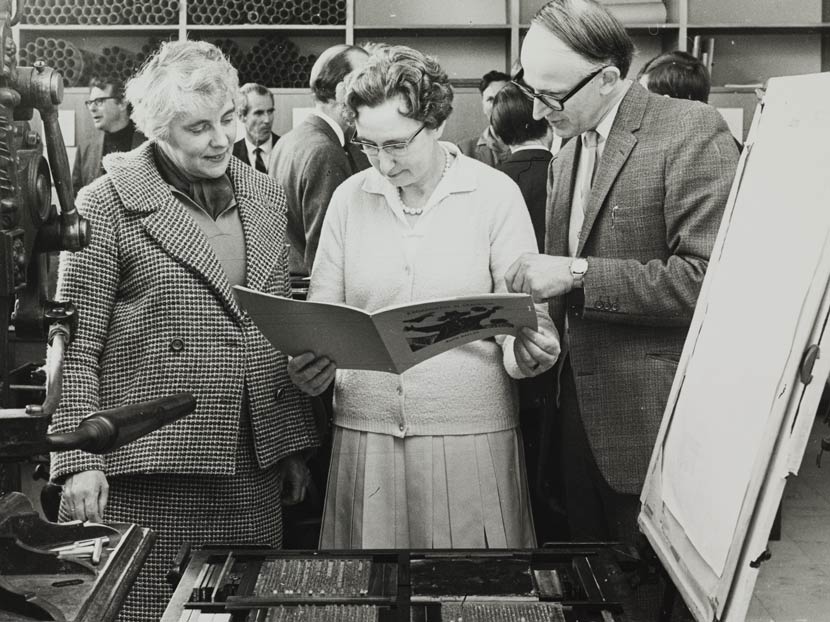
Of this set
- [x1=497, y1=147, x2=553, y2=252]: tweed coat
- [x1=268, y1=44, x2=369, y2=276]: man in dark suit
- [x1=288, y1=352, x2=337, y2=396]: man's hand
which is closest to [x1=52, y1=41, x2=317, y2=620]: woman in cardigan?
[x1=288, y1=352, x2=337, y2=396]: man's hand

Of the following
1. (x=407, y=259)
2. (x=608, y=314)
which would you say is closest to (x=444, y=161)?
(x=407, y=259)

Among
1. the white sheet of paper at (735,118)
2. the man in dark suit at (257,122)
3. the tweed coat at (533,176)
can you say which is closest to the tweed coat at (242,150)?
the man in dark suit at (257,122)

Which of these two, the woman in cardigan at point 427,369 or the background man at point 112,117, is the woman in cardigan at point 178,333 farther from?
the background man at point 112,117

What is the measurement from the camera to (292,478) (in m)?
2.29

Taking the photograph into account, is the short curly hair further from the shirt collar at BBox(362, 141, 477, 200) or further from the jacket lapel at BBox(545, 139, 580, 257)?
the jacket lapel at BBox(545, 139, 580, 257)

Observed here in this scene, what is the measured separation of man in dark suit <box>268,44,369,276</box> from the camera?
3.70m

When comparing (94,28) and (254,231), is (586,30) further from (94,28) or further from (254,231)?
(94,28)

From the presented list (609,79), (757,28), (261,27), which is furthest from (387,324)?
(757,28)

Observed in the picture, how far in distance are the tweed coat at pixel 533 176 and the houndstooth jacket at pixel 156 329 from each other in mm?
1346

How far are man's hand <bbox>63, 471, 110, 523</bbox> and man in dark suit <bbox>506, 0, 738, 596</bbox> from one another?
0.90 metres

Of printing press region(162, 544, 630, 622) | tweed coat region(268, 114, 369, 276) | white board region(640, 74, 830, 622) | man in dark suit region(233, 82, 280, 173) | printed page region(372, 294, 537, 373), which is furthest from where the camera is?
man in dark suit region(233, 82, 280, 173)

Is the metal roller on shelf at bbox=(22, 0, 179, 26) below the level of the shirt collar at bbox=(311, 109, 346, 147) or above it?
above

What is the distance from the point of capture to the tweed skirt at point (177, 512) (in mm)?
2092

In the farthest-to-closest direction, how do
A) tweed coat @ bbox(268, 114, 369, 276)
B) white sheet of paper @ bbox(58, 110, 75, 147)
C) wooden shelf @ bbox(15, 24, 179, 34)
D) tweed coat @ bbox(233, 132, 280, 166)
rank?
white sheet of paper @ bbox(58, 110, 75, 147) < wooden shelf @ bbox(15, 24, 179, 34) < tweed coat @ bbox(233, 132, 280, 166) < tweed coat @ bbox(268, 114, 369, 276)
